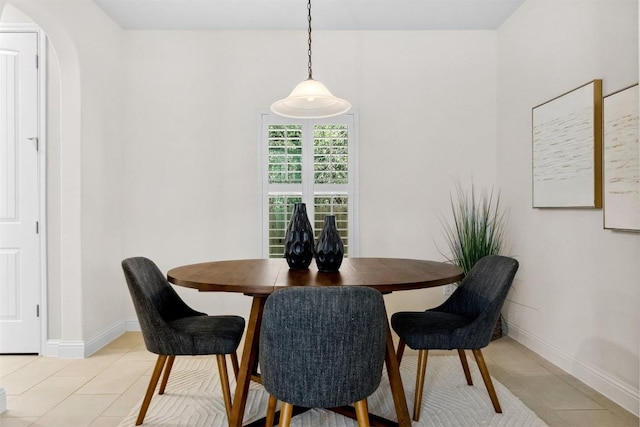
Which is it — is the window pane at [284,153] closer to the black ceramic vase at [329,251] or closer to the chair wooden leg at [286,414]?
the black ceramic vase at [329,251]

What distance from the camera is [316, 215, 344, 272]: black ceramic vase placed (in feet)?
7.12

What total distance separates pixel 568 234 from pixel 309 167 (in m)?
2.08

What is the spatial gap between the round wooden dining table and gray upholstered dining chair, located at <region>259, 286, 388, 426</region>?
0.94 feet

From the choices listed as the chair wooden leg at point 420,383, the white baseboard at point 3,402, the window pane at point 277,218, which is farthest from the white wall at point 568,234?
the white baseboard at point 3,402

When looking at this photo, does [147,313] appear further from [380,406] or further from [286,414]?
[380,406]

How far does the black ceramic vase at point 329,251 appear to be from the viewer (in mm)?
2170

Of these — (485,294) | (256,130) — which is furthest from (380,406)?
(256,130)

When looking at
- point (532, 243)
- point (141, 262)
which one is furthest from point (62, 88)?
point (532, 243)

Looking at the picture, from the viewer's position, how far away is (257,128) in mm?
4000

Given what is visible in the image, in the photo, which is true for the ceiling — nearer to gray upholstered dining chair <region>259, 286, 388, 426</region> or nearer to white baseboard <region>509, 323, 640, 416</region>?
white baseboard <region>509, 323, 640, 416</region>

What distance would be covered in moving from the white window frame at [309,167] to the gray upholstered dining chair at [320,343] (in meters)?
2.49

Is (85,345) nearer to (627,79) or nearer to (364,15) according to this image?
(364,15)

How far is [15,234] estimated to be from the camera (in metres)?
3.31

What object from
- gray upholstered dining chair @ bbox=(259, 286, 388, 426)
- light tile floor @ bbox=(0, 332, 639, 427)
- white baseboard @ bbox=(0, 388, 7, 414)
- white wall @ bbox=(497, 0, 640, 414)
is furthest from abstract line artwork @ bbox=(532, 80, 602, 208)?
white baseboard @ bbox=(0, 388, 7, 414)
